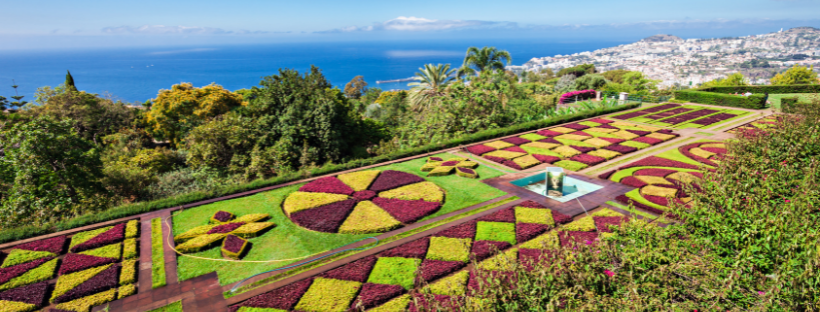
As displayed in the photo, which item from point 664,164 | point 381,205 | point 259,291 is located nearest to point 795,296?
point 259,291

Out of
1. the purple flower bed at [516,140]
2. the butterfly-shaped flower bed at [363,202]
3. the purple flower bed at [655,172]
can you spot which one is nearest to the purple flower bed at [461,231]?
the butterfly-shaped flower bed at [363,202]

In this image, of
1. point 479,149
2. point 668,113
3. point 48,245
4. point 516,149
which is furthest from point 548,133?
point 48,245

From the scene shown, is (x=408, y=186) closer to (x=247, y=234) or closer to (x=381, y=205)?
(x=381, y=205)

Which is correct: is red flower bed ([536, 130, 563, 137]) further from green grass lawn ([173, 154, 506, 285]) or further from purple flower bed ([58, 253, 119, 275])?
purple flower bed ([58, 253, 119, 275])

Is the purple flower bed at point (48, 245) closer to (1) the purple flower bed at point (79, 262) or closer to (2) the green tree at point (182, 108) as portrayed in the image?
(1) the purple flower bed at point (79, 262)

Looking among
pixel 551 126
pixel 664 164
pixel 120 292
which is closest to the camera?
pixel 120 292

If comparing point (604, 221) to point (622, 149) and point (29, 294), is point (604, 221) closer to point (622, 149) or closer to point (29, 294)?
point (622, 149)
